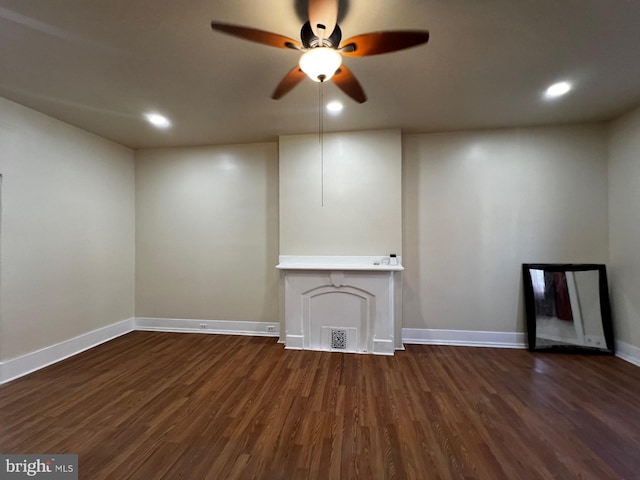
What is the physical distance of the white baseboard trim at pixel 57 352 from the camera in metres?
2.46

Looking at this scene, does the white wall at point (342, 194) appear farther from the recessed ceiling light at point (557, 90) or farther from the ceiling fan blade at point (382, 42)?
the ceiling fan blade at point (382, 42)

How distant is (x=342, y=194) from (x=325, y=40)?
1865 millimetres

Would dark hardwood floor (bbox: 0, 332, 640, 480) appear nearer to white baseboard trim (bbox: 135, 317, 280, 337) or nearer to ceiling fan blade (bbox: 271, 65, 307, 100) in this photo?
white baseboard trim (bbox: 135, 317, 280, 337)

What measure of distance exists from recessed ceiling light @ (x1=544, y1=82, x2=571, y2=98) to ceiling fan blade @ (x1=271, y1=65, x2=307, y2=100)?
2.23 m

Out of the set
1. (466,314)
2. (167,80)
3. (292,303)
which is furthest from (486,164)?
(167,80)

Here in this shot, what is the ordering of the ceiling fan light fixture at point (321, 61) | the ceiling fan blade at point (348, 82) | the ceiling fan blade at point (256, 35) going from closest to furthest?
the ceiling fan blade at point (256, 35), the ceiling fan light fixture at point (321, 61), the ceiling fan blade at point (348, 82)

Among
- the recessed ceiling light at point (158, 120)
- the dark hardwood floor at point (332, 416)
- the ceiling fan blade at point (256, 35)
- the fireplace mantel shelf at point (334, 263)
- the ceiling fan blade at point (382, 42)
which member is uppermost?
the recessed ceiling light at point (158, 120)

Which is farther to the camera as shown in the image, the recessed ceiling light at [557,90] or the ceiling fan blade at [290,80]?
the recessed ceiling light at [557,90]

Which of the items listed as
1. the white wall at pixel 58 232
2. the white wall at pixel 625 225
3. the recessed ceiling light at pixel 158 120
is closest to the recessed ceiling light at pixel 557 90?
the white wall at pixel 625 225

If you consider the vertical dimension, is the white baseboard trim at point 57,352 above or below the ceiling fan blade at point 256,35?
below

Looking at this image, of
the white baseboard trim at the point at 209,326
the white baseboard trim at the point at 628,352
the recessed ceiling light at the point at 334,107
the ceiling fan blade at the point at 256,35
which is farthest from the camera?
the white baseboard trim at the point at 209,326

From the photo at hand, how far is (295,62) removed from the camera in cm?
197

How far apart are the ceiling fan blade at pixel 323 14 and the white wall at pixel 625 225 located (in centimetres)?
348

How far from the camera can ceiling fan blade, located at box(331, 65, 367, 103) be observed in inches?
68.0
